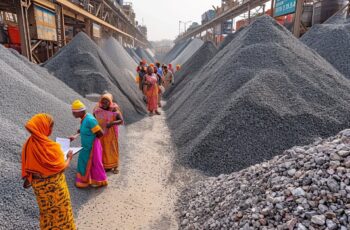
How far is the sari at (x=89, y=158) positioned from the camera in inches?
138

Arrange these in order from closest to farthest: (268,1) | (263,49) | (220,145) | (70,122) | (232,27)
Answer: (220,145) < (70,122) < (263,49) < (268,1) < (232,27)

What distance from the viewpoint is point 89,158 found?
12.3 feet

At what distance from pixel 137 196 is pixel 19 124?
2.20 metres

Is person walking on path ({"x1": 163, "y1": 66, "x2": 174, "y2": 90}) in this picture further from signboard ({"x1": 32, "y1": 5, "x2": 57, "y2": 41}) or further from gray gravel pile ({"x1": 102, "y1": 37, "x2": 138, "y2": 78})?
signboard ({"x1": 32, "y1": 5, "x2": 57, "y2": 41})

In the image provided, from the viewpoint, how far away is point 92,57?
8.95 metres

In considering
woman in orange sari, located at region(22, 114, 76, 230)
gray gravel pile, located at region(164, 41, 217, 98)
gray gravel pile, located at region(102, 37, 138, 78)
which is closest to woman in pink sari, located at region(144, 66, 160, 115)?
gray gravel pile, located at region(164, 41, 217, 98)

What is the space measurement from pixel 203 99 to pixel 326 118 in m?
Result: 2.90

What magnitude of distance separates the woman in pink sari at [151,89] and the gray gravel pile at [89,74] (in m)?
0.36

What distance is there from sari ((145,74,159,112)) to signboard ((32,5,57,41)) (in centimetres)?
→ 375

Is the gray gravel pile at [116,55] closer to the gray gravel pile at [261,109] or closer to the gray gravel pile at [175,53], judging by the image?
the gray gravel pile at [261,109]

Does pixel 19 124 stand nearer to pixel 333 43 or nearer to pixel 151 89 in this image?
pixel 151 89

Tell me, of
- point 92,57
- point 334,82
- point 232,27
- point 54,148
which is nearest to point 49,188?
point 54,148

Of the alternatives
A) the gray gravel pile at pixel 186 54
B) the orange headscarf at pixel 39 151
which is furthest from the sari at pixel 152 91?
the gray gravel pile at pixel 186 54

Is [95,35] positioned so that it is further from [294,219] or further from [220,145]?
[294,219]
